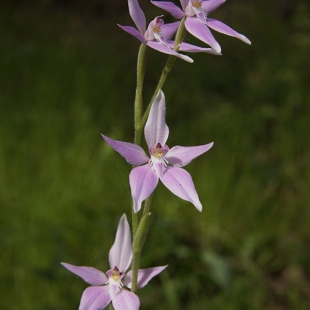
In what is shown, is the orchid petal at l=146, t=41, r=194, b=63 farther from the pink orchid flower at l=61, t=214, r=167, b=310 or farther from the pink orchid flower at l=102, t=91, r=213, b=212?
the pink orchid flower at l=61, t=214, r=167, b=310

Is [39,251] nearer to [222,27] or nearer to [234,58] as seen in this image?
[222,27]

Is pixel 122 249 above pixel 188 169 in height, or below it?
above

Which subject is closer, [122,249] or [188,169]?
[122,249]

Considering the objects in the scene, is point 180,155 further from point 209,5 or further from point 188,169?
point 188,169

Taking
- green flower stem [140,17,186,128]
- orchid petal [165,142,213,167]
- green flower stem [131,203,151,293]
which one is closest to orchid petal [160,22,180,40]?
green flower stem [140,17,186,128]

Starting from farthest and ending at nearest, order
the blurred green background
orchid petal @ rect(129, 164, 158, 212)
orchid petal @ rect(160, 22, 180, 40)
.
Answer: the blurred green background, orchid petal @ rect(160, 22, 180, 40), orchid petal @ rect(129, 164, 158, 212)

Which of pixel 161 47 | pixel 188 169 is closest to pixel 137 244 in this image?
pixel 161 47
